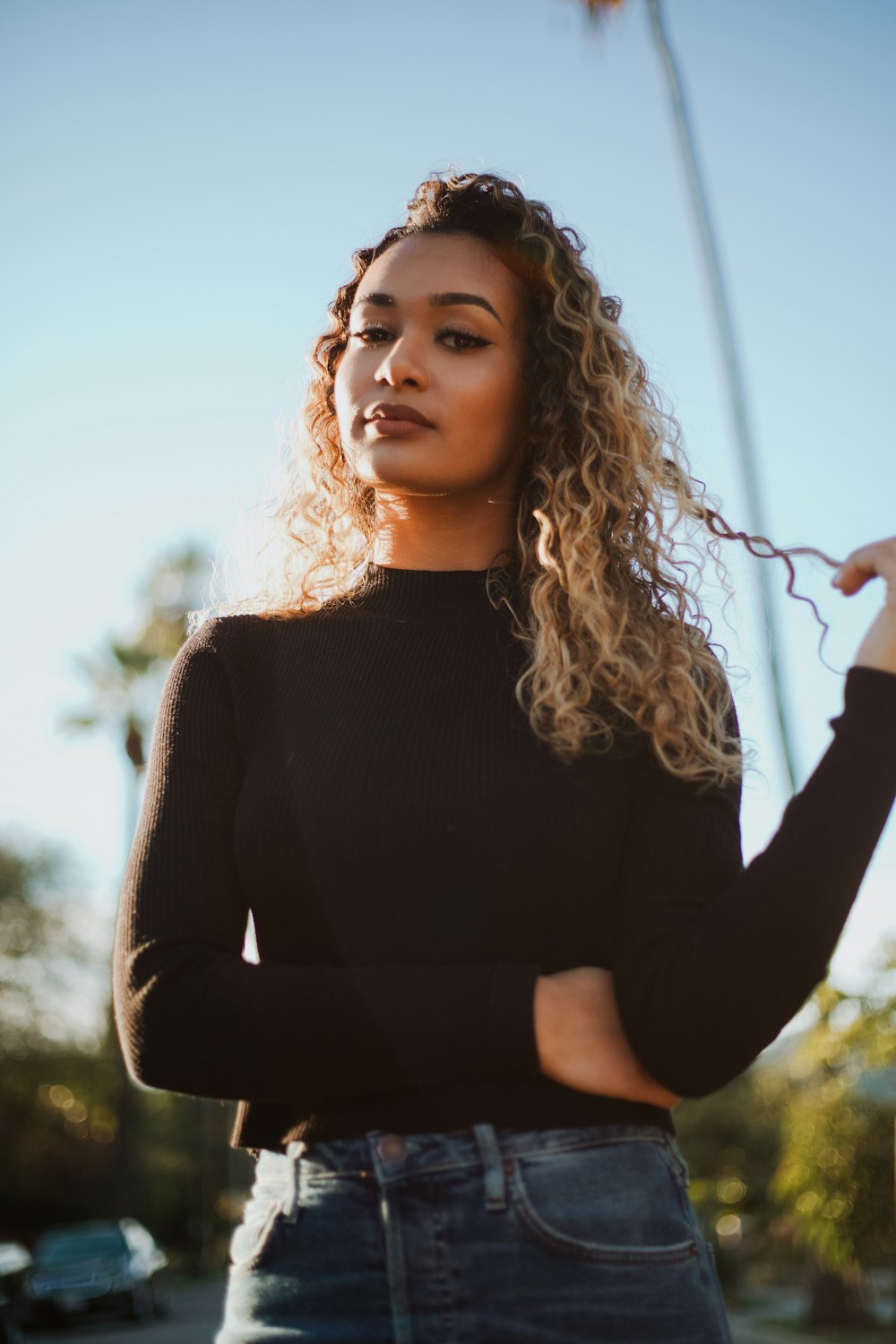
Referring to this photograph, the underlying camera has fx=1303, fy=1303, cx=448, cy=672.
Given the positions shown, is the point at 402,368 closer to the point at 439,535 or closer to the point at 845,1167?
the point at 439,535

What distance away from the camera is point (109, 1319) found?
69.9ft

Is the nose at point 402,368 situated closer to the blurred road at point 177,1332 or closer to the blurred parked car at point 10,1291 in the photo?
the blurred parked car at point 10,1291

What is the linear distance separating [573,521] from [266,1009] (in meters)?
1.10

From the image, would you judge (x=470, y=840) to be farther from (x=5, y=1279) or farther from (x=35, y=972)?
(x=35, y=972)

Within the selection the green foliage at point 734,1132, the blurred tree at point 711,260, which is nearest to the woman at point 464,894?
the blurred tree at point 711,260

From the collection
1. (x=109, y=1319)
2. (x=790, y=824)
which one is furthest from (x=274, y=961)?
(x=109, y=1319)

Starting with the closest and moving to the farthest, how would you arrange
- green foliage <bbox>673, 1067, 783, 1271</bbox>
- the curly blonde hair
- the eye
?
the curly blonde hair, the eye, green foliage <bbox>673, 1067, 783, 1271</bbox>

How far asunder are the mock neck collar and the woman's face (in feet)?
0.51

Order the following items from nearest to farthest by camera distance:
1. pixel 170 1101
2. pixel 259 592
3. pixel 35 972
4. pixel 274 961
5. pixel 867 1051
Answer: pixel 274 961
pixel 259 592
pixel 867 1051
pixel 35 972
pixel 170 1101

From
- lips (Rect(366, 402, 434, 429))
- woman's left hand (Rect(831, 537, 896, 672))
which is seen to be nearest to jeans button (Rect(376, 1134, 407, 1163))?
woman's left hand (Rect(831, 537, 896, 672))

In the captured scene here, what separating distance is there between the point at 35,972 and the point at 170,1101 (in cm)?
816

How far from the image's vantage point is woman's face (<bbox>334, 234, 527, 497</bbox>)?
2289 mm

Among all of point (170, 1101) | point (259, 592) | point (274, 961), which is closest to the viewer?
point (274, 961)

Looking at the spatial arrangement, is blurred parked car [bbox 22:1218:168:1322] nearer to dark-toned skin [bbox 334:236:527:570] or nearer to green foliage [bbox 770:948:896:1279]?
green foliage [bbox 770:948:896:1279]
